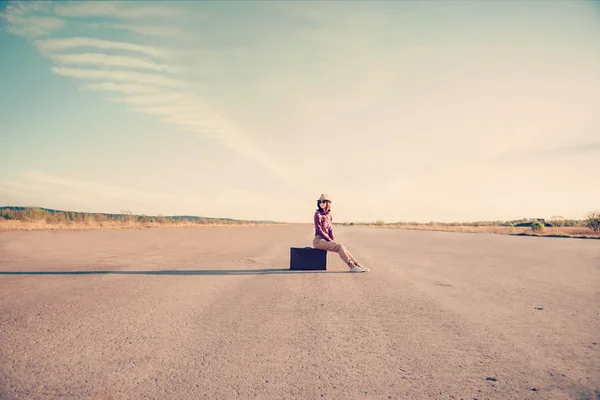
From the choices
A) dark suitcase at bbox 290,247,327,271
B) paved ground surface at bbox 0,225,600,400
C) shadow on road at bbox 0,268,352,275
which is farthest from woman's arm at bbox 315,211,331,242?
paved ground surface at bbox 0,225,600,400

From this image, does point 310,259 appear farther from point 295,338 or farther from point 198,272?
point 295,338

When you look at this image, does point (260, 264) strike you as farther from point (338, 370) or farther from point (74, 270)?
point (338, 370)

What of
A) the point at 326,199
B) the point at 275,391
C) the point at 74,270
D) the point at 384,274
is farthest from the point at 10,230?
the point at 275,391

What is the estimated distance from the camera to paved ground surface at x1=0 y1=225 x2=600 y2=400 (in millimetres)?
2891

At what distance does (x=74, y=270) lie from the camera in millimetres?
9008

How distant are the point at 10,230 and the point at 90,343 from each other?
86.2ft

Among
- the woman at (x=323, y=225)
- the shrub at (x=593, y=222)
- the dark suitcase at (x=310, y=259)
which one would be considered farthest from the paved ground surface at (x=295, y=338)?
the shrub at (x=593, y=222)

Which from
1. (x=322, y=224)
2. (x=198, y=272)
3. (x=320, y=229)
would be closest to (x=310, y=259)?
(x=320, y=229)

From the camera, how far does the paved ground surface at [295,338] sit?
2891 mm

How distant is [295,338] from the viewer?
4043 mm

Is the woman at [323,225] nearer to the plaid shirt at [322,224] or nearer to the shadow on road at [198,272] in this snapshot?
the plaid shirt at [322,224]

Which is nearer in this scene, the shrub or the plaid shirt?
the plaid shirt

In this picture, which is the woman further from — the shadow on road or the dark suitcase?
the shadow on road

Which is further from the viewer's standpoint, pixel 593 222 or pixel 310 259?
pixel 593 222
